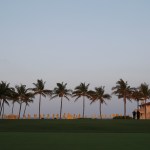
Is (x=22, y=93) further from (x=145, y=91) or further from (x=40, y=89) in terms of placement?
(x=145, y=91)

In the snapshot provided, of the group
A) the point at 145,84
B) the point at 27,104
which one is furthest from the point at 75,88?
the point at 145,84

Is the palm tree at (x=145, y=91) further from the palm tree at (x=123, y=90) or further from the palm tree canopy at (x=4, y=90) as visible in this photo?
the palm tree canopy at (x=4, y=90)

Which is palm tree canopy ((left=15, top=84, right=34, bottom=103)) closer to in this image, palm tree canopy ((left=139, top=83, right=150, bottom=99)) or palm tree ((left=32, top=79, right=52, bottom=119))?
palm tree ((left=32, top=79, right=52, bottom=119))
